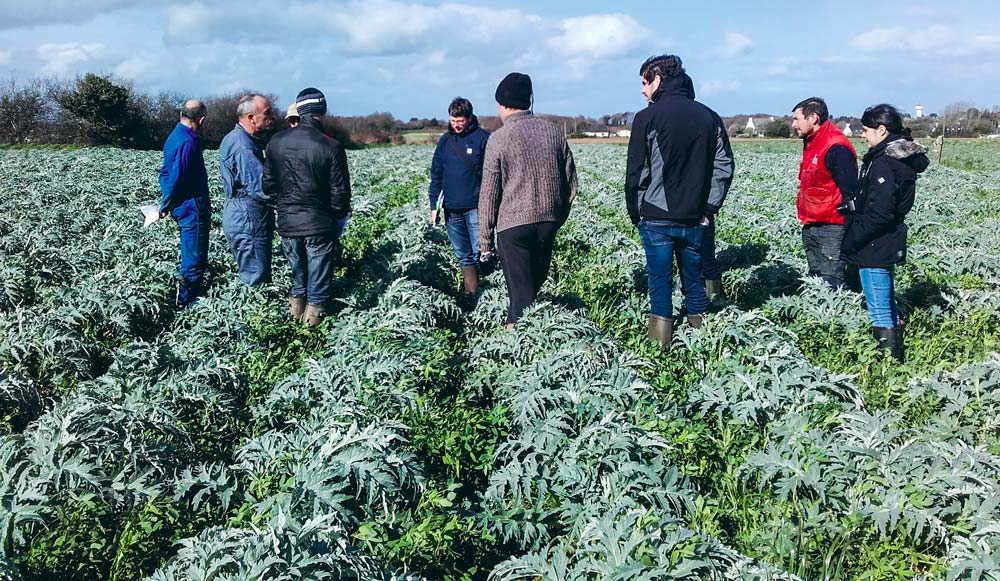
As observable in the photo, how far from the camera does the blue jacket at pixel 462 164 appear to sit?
23.2 feet

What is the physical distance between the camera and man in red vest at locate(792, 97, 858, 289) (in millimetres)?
5957

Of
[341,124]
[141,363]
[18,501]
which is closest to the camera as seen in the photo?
[18,501]

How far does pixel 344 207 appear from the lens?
19.9 feet

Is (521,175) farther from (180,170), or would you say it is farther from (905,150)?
(180,170)

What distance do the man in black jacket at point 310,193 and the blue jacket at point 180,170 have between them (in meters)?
1.00

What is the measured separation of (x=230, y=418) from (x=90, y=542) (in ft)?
4.58

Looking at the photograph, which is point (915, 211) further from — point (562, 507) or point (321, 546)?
point (321, 546)

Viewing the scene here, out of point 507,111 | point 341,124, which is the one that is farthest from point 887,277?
point 341,124

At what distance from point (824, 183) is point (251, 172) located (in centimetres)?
543

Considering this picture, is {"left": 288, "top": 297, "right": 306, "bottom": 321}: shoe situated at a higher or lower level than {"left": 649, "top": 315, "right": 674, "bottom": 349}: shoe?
higher

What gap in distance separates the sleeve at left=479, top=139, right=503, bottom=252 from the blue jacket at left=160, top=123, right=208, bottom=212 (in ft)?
9.45

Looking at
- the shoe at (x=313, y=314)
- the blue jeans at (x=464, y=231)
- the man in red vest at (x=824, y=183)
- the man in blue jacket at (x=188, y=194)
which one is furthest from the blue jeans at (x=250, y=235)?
the man in red vest at (x=824, y=183)

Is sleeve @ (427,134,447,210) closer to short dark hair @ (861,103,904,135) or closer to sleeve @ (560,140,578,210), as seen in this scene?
sleeve @ (560,140,578,210)

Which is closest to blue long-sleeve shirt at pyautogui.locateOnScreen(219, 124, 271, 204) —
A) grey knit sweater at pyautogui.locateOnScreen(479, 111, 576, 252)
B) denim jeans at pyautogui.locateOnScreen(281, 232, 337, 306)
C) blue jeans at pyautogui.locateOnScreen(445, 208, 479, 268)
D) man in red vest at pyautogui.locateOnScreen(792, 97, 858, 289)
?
denim jeans at pyautogui.locateOnScreen(281, 232, 337, 306)
